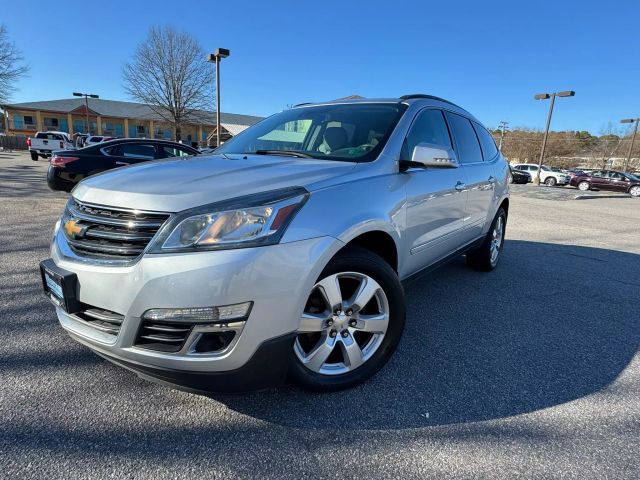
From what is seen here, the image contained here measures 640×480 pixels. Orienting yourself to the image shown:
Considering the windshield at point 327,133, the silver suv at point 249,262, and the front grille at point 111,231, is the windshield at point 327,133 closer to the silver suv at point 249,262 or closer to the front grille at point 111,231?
the silver suv at point 249,262

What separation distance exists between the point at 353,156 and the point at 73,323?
185 centimetres

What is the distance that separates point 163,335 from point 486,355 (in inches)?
85.7

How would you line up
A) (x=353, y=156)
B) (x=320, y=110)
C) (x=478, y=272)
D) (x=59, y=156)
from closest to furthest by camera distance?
(x=353, y=156) < (x=320, y=110) < (x=478, y=272) < (x=59, y=156)

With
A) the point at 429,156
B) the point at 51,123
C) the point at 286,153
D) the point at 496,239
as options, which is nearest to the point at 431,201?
the point at 429,156

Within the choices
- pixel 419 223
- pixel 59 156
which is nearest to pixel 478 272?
pixel 419 223

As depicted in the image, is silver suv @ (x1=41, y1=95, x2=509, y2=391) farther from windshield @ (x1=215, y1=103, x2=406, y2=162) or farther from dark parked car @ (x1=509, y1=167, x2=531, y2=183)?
dark parked car @ (x1=509, y1=167, x2=531, y2=183)

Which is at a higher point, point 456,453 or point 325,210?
point 325,210

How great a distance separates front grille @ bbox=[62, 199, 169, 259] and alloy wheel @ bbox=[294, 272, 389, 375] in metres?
0.84

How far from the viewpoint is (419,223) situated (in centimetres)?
286

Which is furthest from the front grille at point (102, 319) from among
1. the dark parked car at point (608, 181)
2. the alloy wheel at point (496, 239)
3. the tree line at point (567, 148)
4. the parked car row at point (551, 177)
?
the tree line at point (567, 148)

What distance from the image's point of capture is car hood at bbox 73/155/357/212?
1.83 metres

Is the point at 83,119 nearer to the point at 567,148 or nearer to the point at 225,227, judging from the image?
the point at 225,227

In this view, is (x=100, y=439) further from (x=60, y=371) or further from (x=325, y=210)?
(x=325, y=210)

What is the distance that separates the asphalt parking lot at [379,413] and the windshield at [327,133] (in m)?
1.47
